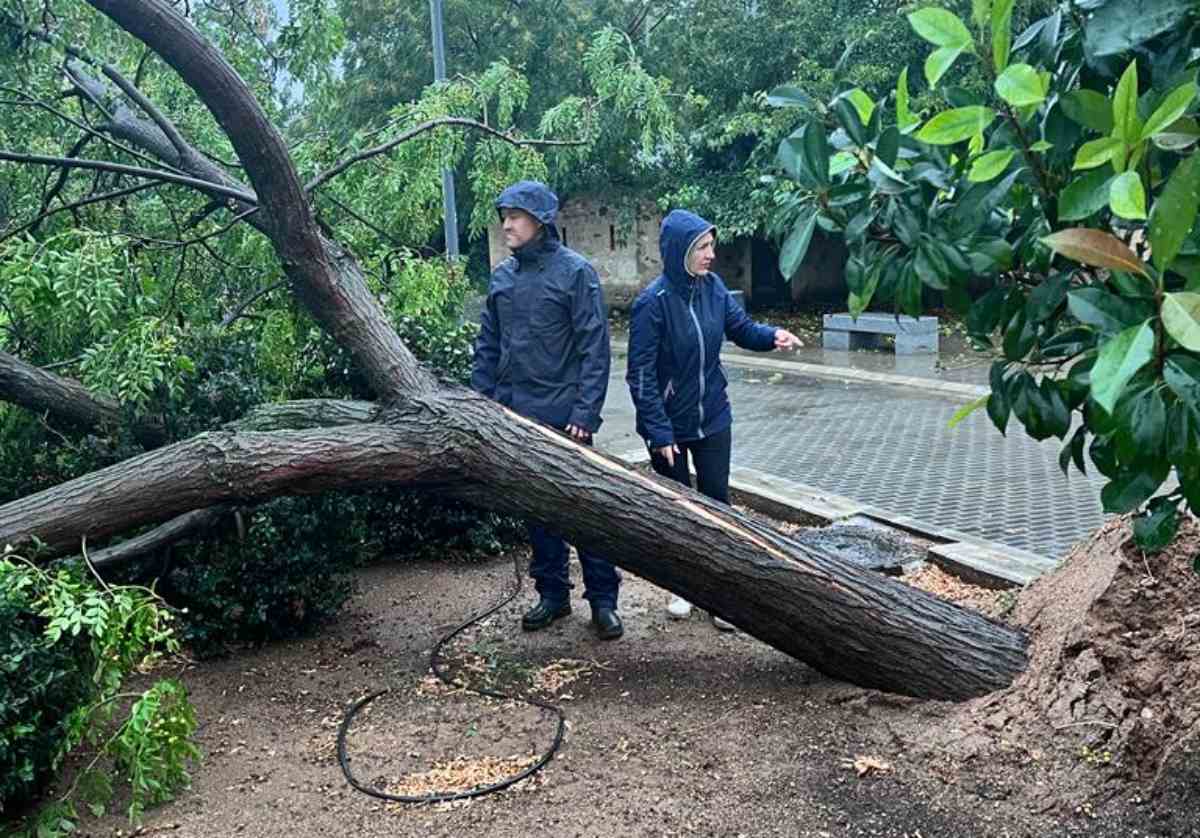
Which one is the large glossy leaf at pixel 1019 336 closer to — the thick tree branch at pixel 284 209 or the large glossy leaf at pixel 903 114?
the large glossy leaf at pixel 903 114

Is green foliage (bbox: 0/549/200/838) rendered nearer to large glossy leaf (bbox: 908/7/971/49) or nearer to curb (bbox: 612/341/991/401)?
large glossy leaf (bbox: 908/7/971/49)

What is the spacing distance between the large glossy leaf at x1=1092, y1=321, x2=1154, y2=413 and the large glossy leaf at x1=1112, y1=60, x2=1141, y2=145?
0.28 metres

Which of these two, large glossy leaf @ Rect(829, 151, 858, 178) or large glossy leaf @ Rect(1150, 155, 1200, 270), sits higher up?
large glossy leaf @ Rect(829, 151, 858, 178)

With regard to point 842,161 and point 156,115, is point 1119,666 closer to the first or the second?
point 842,161

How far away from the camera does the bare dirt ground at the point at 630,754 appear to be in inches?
126

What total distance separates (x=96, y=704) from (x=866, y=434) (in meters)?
7.58

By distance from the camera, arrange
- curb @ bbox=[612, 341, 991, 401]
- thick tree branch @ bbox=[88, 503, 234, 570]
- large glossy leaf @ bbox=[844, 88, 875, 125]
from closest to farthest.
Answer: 1. large glossy leaf @ bbox=[844, 88, 875, 125]
2. thick tree branch @ bbox=[88, 503, 234, 570]
3. curb @ bbox=[612, 341, 991, 401]

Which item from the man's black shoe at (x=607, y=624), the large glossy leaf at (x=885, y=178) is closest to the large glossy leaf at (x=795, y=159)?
the large glossy leaf at (x=885, y=178)

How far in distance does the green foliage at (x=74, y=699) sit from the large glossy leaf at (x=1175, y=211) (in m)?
2.95

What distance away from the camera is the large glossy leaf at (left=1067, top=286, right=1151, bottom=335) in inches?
62.9

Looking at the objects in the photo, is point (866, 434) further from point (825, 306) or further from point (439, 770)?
point (825, 306)

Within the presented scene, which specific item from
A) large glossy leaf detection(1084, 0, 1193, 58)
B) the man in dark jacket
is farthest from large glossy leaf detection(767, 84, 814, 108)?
the man in dark jacket

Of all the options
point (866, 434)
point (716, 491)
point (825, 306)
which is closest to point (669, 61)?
point (825, 306)

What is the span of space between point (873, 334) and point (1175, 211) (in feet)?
51.8
